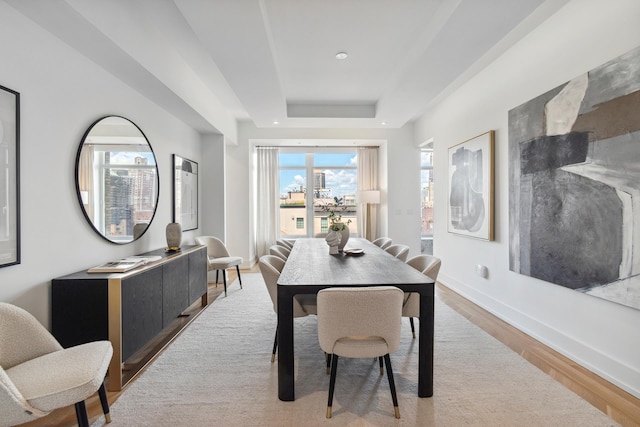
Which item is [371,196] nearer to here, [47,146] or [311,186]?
[311,186]

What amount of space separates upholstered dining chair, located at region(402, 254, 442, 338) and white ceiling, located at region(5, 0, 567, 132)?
190cm

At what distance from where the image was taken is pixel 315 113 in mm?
5180

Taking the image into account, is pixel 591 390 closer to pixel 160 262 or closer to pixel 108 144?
pixel 160 262

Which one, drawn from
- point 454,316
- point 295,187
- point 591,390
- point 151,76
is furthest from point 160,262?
point 295,187

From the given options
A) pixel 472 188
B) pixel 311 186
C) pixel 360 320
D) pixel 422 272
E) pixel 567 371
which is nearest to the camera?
pixel 360 320

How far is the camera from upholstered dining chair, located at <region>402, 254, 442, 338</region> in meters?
2.46

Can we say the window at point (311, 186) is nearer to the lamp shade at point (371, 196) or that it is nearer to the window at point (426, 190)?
the lamp shade at point (371, 196)

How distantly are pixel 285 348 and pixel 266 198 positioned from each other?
5093mm

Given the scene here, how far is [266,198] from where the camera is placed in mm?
6848

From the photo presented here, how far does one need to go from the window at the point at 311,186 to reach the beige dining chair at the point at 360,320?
5.20 metres

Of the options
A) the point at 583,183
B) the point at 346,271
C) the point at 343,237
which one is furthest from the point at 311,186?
the point at 583,183

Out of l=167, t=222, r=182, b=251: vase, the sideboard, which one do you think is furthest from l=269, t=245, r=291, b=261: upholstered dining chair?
the sideboard

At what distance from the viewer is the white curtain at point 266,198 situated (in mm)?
6820

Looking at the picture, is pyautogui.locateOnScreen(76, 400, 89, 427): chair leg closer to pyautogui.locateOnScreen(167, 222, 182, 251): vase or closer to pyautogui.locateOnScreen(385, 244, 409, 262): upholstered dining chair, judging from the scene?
pyautogui.locateOnScreen(167, 222, 182, 251): vase
